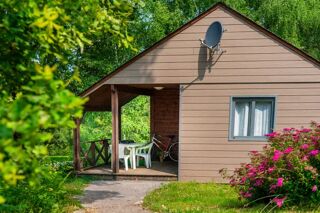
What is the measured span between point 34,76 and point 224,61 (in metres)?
7.70

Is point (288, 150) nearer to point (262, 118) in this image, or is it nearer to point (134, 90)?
point (262, 118)

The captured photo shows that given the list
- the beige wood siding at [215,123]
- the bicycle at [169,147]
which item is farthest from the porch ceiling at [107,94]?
the bicycle at [169,147]

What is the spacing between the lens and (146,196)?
758 centimetres

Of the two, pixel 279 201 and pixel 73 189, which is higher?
pixel 279 201

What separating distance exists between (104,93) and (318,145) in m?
6.57

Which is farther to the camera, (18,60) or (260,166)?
(260,166)

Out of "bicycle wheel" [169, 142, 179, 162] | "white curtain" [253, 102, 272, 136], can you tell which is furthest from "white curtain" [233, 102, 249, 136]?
"bicycle wheel" [169, 142, 179, 162]

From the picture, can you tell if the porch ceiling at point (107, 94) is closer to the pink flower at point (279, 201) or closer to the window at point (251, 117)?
the window at point (251, 117)

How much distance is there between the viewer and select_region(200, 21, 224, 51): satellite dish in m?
8.72

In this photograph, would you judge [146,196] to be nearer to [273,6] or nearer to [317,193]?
[317,193]

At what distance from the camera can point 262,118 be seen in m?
9.05

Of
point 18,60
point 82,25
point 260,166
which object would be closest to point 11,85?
point 18,60

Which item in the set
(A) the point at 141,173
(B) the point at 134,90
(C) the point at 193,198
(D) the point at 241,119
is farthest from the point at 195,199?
(B) the point at 134,90

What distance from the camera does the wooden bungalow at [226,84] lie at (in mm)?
8766
